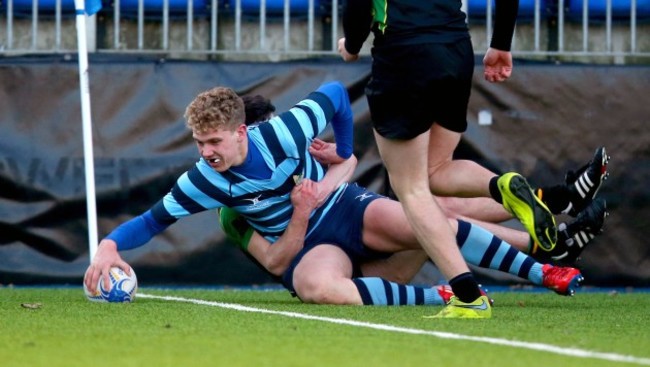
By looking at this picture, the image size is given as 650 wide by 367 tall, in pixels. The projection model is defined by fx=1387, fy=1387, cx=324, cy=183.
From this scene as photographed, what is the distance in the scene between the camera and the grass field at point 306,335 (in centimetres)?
417

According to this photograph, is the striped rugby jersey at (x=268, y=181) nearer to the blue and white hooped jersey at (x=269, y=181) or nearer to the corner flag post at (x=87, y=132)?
the blue and white hooped jersey at (x=269, y=181)

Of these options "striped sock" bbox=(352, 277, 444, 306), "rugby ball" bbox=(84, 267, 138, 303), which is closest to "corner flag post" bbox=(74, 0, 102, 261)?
"rugby ball" bbox=(84, 267, 138, 303)

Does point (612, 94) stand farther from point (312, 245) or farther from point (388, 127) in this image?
point (388, 127)

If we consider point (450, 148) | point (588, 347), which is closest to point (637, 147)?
point (450, 148)

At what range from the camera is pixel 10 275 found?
9078mm

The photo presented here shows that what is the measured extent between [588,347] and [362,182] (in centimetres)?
470

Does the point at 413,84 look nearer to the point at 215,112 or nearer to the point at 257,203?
the point at 215,112

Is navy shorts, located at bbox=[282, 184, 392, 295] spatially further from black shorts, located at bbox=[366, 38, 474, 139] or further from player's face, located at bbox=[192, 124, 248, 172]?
black shorts, located at bbox=[366, 38, 474, 139]

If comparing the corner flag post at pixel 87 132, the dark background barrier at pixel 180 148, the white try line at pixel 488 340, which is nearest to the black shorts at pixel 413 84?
the white try line at pixel 488 340

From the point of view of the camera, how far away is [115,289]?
6.77 metres

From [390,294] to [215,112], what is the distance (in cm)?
122

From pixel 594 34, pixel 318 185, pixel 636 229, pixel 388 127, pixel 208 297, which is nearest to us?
pixel 388 127

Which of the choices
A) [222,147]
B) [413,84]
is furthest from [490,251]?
[413,84]

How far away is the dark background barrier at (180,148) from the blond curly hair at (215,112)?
2.61m
